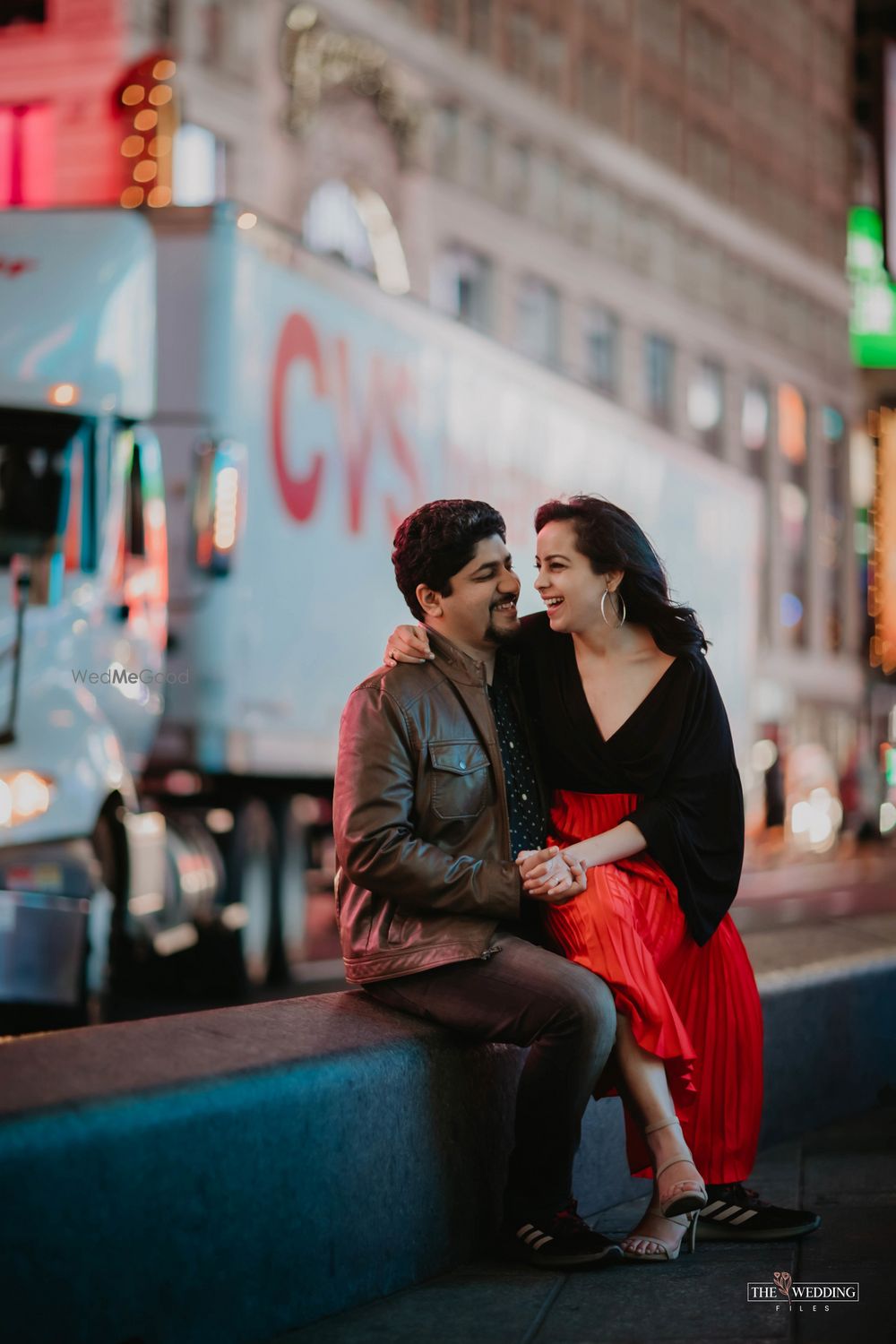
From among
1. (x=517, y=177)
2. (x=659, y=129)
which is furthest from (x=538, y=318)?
(x=659, y=129)

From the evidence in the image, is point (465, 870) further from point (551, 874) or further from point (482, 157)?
point (482, 157)

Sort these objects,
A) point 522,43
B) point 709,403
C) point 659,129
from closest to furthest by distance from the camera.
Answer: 1. point 522,43
2. point 659,129
3. point 709,403

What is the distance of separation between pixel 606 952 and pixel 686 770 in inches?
21.2

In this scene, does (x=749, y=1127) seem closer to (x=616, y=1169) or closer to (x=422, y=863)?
(x=616, y=1169)

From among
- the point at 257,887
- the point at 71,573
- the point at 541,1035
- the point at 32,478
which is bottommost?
the point at 541,1035

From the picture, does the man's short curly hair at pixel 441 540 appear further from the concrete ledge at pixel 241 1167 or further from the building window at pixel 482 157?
the building window at pixel 482 157

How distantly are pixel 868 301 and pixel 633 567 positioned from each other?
61.5 meters

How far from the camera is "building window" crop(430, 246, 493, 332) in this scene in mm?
38969

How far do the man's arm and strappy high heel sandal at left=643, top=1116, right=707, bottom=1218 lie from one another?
58 cm

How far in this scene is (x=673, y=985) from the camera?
4.93m

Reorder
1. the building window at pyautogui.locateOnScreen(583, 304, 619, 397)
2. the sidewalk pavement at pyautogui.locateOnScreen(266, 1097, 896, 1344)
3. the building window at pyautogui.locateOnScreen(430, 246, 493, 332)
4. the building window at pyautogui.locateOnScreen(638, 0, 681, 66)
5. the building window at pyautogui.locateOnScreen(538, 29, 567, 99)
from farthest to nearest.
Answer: the building window at pyautogui.locateOnScreen(638, 0, 681, 66) → the building window at pyautogui.locateOnScreen(583, 304, 619, 397) → the building window at pyautogui.locateOnScreen(538, 29, 567, 99) → the building window at pyautogui.locateOnScreen(430, 246, 493, 332) → the sidewalk pavement at pyautogui.locateOnScreen(266, 1097, 896, 1344)

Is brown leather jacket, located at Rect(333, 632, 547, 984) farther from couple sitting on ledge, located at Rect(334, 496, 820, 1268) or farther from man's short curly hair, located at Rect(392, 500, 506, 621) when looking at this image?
man's short curly hair, located at Rect(392, 500, 506, 621)

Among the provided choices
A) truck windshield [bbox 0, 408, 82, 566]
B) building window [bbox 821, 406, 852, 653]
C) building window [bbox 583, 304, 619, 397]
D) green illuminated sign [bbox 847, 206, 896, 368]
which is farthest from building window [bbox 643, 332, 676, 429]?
truck windshield [bbox 0, 408, 82, 566]

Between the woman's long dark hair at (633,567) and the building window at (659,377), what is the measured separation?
44.0 meters
